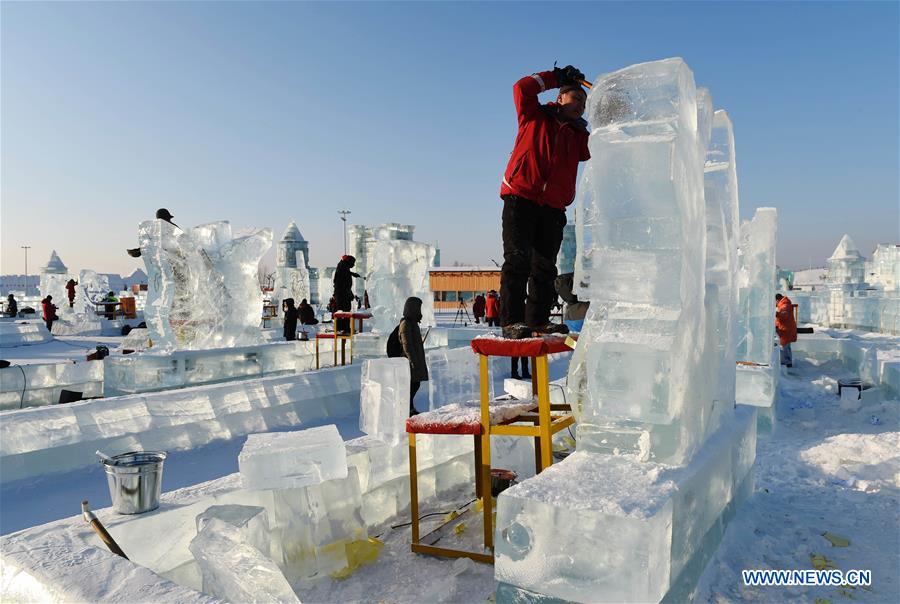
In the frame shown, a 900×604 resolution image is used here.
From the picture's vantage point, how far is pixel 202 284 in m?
9.86

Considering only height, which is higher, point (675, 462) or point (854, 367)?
point (675, 462)

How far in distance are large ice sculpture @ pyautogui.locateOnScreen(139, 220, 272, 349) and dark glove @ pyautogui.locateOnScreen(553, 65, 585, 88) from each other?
7.72m

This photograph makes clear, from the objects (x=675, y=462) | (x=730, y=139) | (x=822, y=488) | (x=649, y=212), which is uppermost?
(x=730, y=139)

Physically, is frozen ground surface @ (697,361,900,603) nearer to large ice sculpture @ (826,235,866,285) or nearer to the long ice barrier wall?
the long ice barrier wall

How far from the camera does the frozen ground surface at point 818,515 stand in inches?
113

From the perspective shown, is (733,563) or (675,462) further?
(733,563)

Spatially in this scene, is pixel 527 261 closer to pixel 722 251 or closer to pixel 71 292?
pixel 722 251

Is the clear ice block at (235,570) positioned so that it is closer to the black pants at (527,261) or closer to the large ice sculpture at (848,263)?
the black pants at (527,261)

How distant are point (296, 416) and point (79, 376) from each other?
15.9ft

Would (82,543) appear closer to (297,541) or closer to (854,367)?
(297,541)

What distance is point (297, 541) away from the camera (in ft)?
11.2

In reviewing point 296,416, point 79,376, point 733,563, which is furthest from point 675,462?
point 79,376

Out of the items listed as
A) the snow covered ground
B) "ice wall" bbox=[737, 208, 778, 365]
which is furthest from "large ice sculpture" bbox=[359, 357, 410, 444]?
"ice wall" bbox=[737, 208, 778, 365]

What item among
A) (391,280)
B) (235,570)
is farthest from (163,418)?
(391,280)
